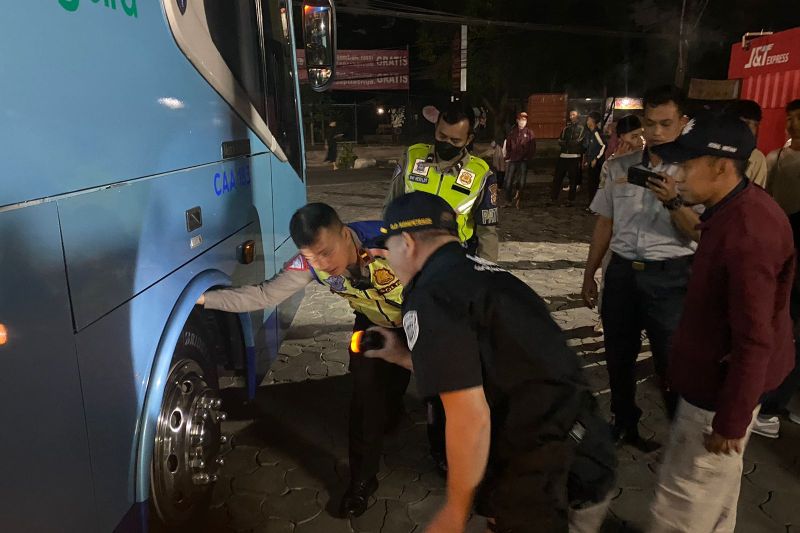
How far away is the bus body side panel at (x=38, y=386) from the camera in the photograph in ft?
4.18

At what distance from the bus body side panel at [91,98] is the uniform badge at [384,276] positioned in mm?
882

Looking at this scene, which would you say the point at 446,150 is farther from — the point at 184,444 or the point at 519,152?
the point at 519,152

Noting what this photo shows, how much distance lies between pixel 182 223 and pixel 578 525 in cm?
176

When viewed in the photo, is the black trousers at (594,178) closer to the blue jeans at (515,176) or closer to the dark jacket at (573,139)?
the dark jacket at (573,139)

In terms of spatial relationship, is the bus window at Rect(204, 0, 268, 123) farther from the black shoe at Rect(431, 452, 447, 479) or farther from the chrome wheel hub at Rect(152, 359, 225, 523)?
the black shoe at Rect(431, 452, 447, 479)

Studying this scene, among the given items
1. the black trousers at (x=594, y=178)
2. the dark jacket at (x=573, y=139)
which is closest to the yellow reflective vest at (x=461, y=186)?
the dark jacket at (x=573, y=139)

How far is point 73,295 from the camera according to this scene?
1499 millimetres

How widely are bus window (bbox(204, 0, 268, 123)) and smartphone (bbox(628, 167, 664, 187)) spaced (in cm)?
196

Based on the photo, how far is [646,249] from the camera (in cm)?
276

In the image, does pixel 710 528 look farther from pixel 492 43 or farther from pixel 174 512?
pixel 492 43

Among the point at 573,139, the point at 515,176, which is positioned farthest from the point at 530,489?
the point at 515,176

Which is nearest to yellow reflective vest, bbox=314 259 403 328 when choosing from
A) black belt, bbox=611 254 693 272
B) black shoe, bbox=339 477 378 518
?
black shoe, bbox=339 477 378 518

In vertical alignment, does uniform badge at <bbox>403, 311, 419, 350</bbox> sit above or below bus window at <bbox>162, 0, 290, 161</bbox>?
below

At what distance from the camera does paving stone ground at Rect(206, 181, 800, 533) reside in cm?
263
